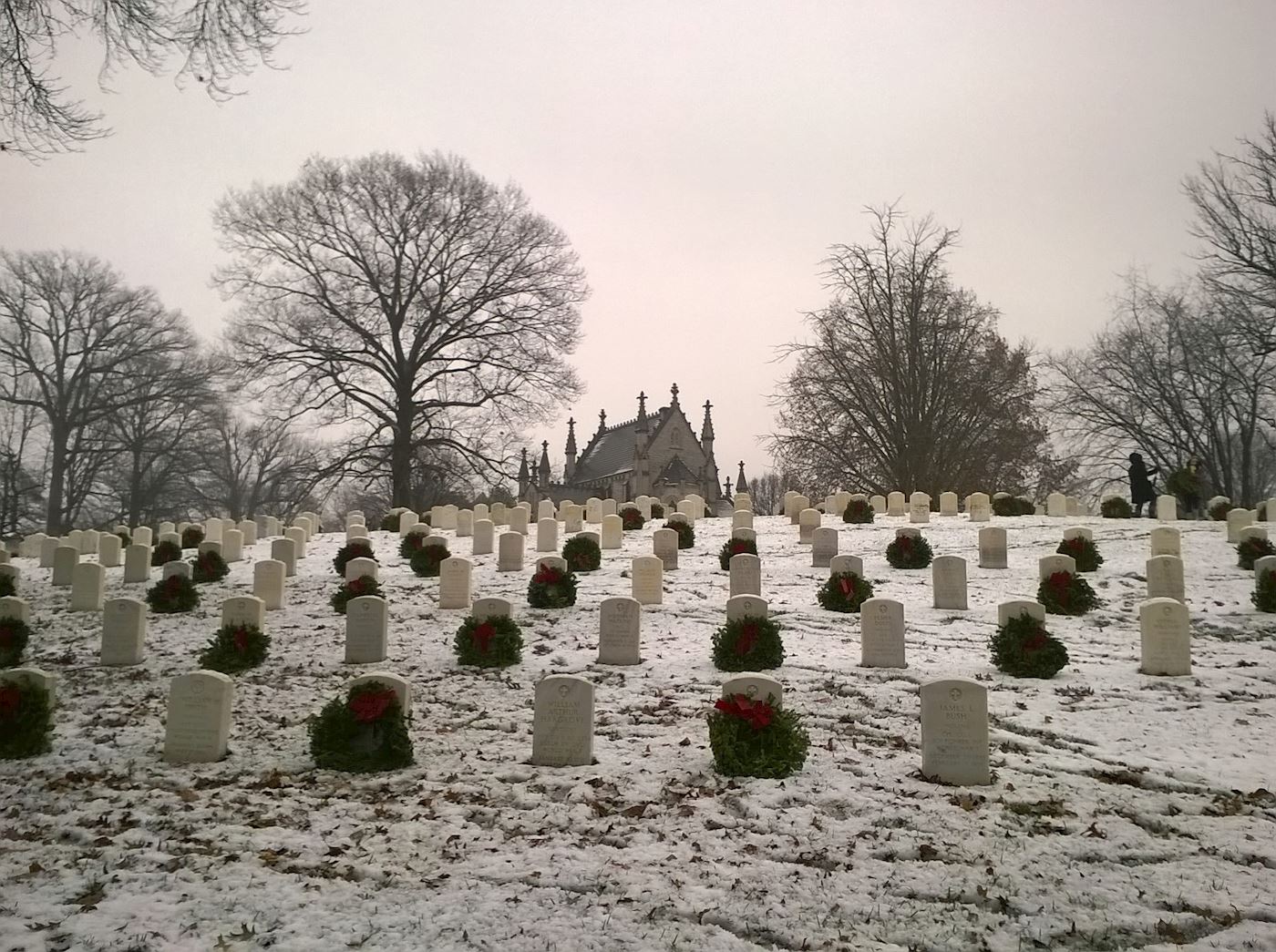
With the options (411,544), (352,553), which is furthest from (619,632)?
(411,544)

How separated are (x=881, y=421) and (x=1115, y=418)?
8.10m

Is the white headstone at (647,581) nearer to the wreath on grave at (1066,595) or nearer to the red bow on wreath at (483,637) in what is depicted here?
the red bow on wreath at (483,637)

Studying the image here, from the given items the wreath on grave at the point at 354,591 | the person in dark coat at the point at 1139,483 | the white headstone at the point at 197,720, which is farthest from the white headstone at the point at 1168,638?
the person in dark coat at the point at 1139,483

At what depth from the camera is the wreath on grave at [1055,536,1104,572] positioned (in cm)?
1290

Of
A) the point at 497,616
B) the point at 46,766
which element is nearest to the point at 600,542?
the point at 497,616

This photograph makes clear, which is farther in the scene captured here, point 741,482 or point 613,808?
point 741,482

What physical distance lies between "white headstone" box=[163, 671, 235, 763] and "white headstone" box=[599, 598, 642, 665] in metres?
3.75

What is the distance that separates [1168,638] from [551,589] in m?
7.17

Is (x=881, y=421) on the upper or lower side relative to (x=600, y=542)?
upper

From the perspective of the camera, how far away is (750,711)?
5.80 meters

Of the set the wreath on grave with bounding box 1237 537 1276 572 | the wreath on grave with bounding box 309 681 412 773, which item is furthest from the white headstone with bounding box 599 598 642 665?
the wreath on grave with bounding box 1237 537 1276 572

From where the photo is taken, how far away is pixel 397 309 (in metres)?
26.1

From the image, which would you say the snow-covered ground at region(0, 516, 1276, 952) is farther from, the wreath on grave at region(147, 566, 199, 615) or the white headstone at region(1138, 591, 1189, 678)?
the wreath on grave at region(147, 566, 199, 615)

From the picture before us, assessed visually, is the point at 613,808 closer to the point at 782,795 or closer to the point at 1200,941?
the point at 782,795
